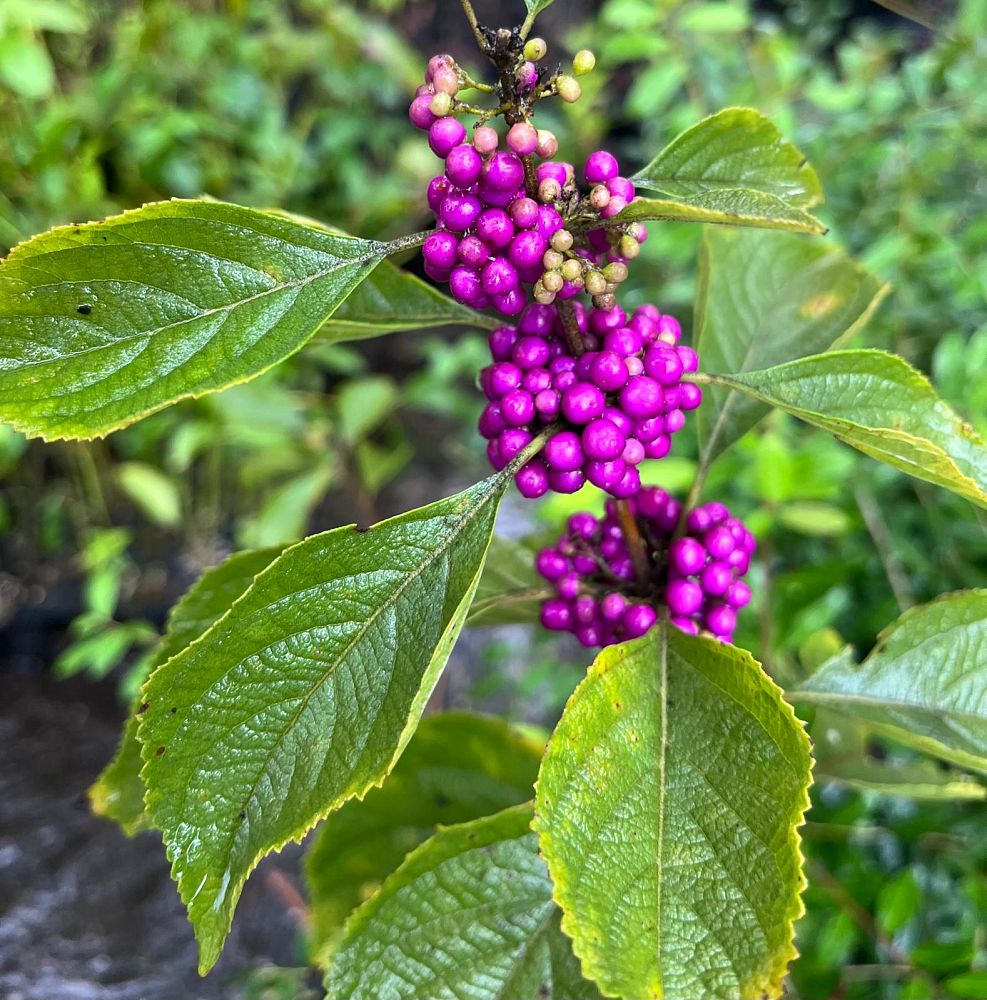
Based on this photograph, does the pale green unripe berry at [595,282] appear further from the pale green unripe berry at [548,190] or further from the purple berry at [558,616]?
the purple berry at [558,616]

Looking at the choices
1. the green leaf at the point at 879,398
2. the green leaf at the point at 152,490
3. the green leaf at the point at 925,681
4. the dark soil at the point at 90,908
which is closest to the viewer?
the green leaf at the point at 879,398

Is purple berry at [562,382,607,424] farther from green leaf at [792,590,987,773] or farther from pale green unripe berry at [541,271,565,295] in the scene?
green leaf at [792,590,987,773]

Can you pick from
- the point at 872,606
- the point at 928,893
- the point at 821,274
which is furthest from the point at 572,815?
the point at 872,606

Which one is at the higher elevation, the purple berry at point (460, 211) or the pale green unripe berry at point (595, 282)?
the purple berry at point (460, 211)

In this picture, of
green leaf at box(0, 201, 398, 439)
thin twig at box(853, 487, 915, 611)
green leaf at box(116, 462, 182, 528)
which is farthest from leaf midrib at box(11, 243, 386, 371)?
green leaf at box(116, 462, 182, 528)

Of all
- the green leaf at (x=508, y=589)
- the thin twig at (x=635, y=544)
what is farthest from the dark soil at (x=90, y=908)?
the thin twig at (x=635, y=544)
